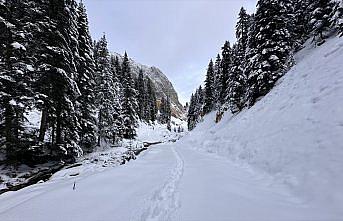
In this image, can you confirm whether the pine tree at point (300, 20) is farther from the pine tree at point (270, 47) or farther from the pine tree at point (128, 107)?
the pine tree at point (128, 107)

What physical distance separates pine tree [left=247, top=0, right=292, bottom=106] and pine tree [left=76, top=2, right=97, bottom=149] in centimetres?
1654

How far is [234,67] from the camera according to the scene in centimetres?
3131

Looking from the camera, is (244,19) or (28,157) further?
(244,19)

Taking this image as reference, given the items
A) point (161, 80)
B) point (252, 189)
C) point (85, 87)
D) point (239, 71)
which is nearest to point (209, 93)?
point (239, 71)

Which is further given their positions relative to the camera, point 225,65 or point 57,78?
point 225,65

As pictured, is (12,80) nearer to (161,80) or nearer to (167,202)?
(167,202)

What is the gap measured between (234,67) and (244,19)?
27.4 feet

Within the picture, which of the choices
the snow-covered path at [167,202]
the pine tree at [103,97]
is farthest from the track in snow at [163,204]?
the pine tree at [103,97]

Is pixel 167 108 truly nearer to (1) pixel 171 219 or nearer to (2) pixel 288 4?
(2) pixel 288 4

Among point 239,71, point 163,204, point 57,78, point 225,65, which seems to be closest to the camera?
point 163,204

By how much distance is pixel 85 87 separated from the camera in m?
21.7

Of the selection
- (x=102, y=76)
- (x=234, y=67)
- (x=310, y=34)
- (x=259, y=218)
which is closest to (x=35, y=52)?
(x=102, y=76)

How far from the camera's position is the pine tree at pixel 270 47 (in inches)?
726

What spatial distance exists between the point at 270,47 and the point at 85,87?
1842 centimetres
